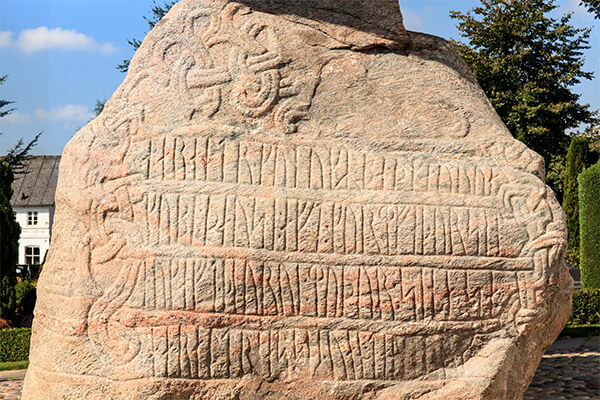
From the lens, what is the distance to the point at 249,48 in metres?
3.85

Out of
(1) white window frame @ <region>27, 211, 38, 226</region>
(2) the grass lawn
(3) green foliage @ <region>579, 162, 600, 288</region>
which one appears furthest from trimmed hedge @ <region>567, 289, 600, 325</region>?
(1) white window frame @ <region>27, 211, 38, 226</region>

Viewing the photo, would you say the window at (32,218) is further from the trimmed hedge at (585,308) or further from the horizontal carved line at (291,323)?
the horizontal carved line at (291,323)

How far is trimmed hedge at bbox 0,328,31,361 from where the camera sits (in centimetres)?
873

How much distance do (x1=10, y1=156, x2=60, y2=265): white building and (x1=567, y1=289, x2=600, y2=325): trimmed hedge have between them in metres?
21.4

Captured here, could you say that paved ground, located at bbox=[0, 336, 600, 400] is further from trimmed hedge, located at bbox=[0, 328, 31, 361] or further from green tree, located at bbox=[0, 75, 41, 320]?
green tree, located at bbox=[0, 75, 41, 320]

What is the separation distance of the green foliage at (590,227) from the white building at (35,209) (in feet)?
68.3

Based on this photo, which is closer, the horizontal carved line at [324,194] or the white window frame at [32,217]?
the horizontal carved line at [324,194]

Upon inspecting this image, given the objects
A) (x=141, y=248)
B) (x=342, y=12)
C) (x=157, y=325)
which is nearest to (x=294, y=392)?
(x=157, y=325)

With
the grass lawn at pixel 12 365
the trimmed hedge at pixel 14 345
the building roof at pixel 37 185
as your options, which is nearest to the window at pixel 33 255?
the building roof at pixel 37 185

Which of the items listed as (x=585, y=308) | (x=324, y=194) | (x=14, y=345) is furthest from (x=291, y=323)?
(x=585, y=308)

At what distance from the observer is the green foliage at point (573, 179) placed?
16.7 meters

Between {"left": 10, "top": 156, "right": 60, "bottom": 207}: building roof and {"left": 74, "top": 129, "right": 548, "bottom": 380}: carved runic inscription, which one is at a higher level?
{"left": 10, "top": 156, "right": 60, "bottom": 207}: building roof

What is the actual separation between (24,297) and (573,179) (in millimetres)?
14411

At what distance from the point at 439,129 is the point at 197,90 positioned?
1.56m
